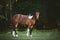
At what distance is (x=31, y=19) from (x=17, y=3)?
22 cm

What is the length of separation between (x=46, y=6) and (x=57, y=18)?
0.17 metres

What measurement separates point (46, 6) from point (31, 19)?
204mm

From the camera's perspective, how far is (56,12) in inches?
104

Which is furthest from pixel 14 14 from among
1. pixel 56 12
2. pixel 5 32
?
pixel 56 12

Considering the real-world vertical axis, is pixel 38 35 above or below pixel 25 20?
below

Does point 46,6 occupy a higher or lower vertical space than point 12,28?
higher

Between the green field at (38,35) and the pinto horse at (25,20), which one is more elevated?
the pinto horse at (25,20)

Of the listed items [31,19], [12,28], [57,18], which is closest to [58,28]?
[57,18]

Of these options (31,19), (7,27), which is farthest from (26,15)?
(7,27)

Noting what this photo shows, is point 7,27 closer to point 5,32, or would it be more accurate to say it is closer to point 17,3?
point 5,32

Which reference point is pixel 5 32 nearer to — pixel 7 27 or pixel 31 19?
pixel 7 27

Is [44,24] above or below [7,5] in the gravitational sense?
below

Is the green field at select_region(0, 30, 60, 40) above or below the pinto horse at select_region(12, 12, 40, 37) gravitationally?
below

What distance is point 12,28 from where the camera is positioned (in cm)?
267
